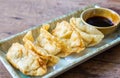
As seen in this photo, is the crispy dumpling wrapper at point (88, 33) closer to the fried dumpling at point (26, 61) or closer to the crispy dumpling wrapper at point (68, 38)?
the crispy dumpling wrapper at point (68, 38)

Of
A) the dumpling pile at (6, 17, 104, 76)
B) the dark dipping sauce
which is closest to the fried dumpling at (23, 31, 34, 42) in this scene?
the dumpling pile at (6, 17, 104, 76)

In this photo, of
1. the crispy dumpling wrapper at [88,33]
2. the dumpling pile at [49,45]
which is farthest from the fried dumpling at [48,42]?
the crispy dumpling wrapper at [88,33]

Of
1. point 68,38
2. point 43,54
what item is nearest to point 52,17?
point 68,38

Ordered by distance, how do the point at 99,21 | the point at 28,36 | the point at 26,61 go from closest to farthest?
the point at 26,61, the point at 28,36, the point at 99,21

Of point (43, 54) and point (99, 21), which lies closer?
point (43, 54)

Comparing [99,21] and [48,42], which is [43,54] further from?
[99,21]

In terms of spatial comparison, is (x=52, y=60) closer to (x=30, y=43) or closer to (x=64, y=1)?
(x=30, y=43)
